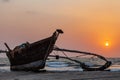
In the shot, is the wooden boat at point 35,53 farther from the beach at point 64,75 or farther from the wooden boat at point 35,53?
the beach at point 64,75

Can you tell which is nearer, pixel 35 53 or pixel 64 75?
pixel 64 75

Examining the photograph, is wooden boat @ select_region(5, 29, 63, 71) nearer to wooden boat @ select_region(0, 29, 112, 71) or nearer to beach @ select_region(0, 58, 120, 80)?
wooden boat @ select_region(0, 29, 112, 71)

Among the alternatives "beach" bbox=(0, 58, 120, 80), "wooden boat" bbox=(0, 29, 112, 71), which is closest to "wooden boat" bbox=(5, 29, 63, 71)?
"wooden boat" bbox=(0, 29, 112, 71)

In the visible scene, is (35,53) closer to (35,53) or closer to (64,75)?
(35,53)

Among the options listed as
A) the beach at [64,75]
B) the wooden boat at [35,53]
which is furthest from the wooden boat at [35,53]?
the beach at [64,75]

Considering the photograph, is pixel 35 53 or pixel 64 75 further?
pixel 35 53

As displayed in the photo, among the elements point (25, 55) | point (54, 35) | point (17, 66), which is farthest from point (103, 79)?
point (17, 66)

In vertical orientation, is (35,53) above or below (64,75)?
above

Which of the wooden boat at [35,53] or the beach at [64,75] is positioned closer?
the beach at [64,75]

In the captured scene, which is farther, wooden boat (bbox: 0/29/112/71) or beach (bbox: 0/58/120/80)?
wooden boat (bbox: 0/29/112/71)

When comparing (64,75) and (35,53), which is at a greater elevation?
(35,53)

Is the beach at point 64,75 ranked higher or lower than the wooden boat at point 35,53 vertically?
lower

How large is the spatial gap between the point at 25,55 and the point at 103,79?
15.3m

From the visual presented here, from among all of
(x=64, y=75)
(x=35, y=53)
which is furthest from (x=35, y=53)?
(x=64, y=75)
